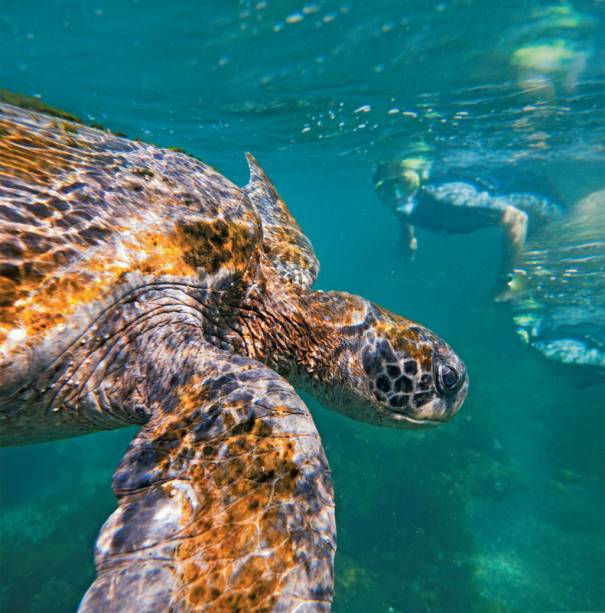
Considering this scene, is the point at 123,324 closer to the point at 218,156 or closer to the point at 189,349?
the point at 189,349

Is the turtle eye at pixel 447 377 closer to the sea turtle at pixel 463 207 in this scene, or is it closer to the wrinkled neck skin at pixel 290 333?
the wrinkled neck skin at pixel 290 333

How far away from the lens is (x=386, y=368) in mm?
2891

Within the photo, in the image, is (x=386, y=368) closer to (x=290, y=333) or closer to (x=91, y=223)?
(x=290, y=333)

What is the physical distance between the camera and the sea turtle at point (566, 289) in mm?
14945

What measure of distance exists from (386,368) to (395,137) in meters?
19.7

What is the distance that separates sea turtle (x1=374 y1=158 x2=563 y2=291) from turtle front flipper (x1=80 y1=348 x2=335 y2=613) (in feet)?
55.4

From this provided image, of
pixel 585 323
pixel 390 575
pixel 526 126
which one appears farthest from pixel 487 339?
pixel 390 575

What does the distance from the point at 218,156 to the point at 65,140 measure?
24.3m

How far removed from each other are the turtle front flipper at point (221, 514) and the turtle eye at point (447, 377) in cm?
176

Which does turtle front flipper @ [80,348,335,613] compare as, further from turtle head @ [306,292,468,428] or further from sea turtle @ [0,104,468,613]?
turtle head @ [306,292,468,428]

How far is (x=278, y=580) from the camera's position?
1135 mm

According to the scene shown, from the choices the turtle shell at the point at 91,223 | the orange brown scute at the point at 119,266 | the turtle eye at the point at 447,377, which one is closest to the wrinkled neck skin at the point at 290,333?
the turtle shell at the point at 91,223

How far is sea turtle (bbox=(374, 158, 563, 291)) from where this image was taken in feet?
52.7

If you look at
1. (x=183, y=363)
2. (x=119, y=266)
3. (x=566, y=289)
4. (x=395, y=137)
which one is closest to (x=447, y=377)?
(x=183, y=363)
